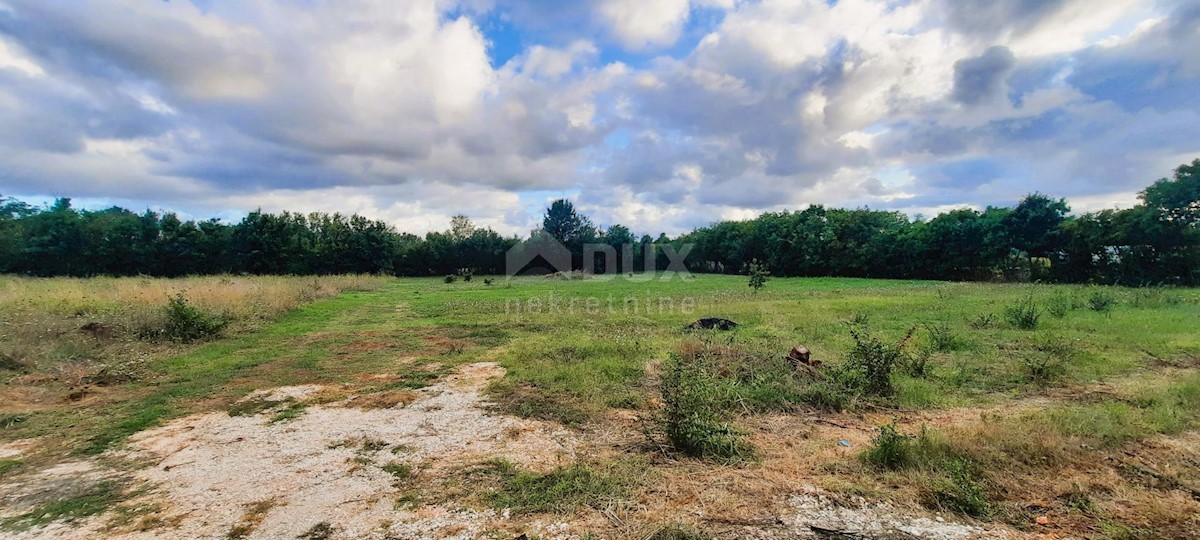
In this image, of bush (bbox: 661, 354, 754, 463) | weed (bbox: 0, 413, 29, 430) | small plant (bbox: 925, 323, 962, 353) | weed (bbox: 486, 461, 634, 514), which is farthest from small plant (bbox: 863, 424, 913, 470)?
weed (bbox: 0, 413, 29, 430)

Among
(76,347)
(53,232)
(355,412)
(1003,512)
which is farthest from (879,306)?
(53,232)

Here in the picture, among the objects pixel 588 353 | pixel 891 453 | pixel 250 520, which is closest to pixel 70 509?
pixel 250 520

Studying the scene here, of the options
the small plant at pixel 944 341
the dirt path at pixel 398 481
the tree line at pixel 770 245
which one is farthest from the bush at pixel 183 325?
the tree line at pixel 770 245

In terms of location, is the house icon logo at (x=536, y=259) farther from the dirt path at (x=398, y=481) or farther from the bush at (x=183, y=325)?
the dirt path at (x=398, y=481)

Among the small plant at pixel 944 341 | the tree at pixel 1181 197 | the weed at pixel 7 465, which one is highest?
the tree at pixel 1181 197

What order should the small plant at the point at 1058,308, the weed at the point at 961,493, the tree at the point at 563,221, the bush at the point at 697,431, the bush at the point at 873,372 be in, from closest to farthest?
1. the weed at the point at 961,493
2. the bush at the point at 697,431
3. the bush at the point at 873,372
4. the small plant at the point at 1058,308
5. the tree at the point at 563,221

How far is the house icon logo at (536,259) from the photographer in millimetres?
47125

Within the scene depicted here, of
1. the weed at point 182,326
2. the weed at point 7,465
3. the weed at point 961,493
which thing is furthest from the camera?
the weed at point 182,326

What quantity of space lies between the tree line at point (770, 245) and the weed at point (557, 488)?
105ft

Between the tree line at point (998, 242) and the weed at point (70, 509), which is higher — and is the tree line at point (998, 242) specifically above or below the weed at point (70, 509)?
above

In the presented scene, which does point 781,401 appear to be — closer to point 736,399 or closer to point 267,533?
point 736,399

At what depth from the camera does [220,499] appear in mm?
3523

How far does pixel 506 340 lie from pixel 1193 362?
11253 millimetres

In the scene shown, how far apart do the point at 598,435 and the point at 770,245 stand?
45887 mm
